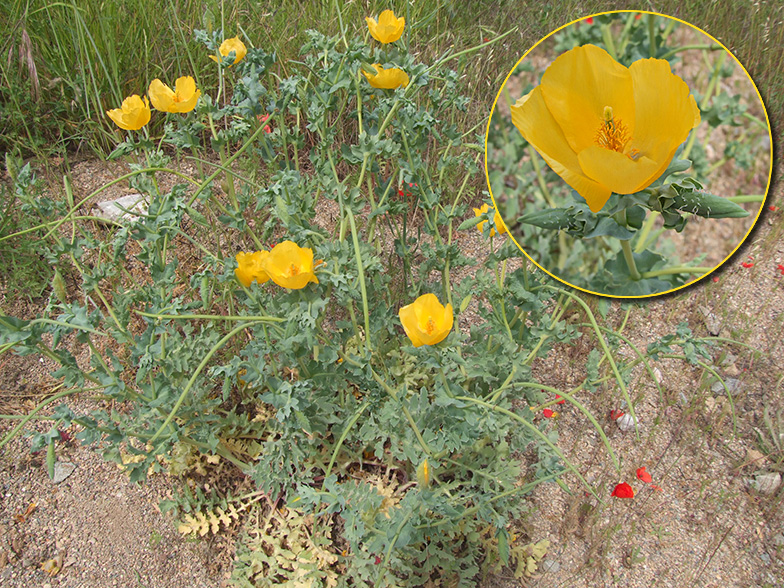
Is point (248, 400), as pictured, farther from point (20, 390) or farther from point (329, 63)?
point (329, 63)

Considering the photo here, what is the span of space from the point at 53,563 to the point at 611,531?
1.60 m

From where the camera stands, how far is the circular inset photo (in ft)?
3.51

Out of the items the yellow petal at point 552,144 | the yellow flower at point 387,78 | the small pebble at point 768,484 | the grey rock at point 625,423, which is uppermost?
the yellow petal at point 552,144

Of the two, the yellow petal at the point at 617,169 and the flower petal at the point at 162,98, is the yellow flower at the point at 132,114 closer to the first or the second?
the flower petal at the point at 162,98

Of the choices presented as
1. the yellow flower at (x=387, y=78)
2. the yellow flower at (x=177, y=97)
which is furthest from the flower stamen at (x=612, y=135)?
the yellow flower at (x=177, y=97)

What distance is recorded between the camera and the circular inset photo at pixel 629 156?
3.51 ft

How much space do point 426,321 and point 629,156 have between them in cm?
50

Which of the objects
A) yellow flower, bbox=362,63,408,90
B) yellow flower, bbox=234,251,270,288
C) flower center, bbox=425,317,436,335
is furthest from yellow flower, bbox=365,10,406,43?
flower center, bbox=425,317,436,335

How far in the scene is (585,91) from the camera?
114 cm

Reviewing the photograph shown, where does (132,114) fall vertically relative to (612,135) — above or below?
below

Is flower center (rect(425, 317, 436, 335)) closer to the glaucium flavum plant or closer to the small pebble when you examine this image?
the glaucium flavum plant

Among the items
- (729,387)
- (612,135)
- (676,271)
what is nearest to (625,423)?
(729,387)

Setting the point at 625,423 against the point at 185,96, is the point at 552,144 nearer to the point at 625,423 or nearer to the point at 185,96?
the point at 185,96

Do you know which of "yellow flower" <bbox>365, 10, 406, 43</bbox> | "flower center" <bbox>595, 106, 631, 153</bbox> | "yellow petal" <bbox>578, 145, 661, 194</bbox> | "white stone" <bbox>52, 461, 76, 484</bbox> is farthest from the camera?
"white stone" <bbox>52, 461, 76, 484</bbox>
